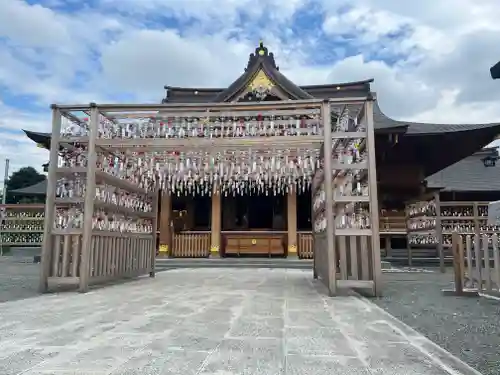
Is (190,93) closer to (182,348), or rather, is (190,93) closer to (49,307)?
(49,307)

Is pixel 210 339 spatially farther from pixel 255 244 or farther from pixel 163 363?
pixel 255 244

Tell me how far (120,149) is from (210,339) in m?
4.01

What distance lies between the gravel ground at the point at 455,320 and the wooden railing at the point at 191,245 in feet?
24.9

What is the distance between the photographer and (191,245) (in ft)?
39.8

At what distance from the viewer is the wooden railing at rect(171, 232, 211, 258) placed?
12078mm

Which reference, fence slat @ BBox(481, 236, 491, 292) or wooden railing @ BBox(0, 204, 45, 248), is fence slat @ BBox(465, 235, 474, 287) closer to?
fence slat @ BBox(481, 236, 491, 292)

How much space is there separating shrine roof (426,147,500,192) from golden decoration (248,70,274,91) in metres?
6.06

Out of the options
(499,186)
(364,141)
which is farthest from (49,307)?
(499,186)

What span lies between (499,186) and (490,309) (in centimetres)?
1099

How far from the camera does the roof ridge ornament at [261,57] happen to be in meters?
11.8

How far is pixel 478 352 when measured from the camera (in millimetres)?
2277

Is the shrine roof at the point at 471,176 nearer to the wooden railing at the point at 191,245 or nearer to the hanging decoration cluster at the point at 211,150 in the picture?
the wooden railing at the point at 191,245

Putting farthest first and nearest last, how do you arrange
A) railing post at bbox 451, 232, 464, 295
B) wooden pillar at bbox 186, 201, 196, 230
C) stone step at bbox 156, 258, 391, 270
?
wooden pillar at bbox 186, 201, 196, 230
stone step at bbox 156, 258, 391, 270
railing post at bbox 451, 232, 464, 295

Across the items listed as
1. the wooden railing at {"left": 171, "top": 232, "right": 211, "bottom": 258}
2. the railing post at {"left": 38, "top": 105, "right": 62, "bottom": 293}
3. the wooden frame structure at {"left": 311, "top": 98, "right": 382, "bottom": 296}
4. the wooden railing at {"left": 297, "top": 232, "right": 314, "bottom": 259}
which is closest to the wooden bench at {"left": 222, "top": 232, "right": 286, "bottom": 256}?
the wooden railing at {"left": 297, "top": 232, "right": 314, "bottom": 259}
